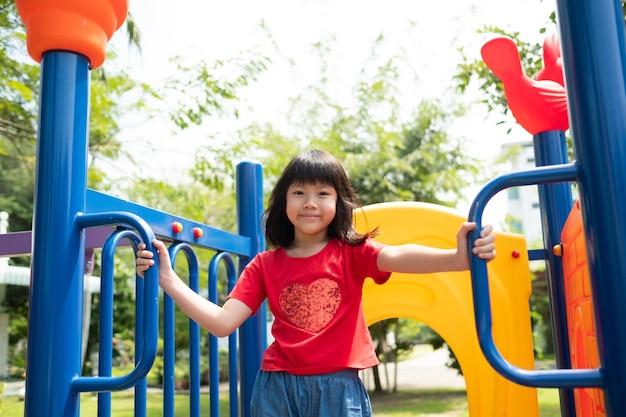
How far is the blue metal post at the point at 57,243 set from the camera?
1.28m

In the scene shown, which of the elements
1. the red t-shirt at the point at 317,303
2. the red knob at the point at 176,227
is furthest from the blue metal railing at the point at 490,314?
the red knob at the point at 176,227

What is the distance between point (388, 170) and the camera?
1010 cm

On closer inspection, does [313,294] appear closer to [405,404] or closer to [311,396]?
[311,396]

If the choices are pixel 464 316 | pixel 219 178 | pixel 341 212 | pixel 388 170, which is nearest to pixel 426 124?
pixel 388 170

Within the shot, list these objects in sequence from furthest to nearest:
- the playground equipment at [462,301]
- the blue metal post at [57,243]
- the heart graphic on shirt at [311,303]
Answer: the playground equipment at [462,301] → the heart graphic on shirt at [311,303] → the blue metal post at [57,243]

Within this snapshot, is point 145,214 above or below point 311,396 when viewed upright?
above

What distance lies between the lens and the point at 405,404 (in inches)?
365

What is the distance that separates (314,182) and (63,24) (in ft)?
2.41

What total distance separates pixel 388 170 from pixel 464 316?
744 centimetres

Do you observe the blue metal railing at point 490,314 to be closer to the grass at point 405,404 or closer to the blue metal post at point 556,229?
the blue metal post at point 556,229

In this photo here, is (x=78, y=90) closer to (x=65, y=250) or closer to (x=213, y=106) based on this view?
(x=65, y=250)

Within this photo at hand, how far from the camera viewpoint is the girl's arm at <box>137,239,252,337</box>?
4.85 ft

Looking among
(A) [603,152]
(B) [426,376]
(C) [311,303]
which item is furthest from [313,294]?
(B) [426,376]

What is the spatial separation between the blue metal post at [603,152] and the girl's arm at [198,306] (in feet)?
2.93
